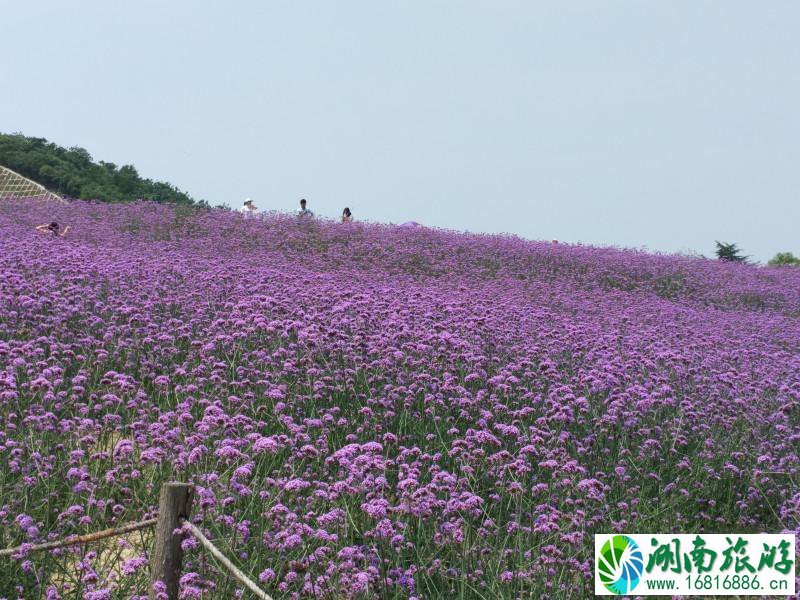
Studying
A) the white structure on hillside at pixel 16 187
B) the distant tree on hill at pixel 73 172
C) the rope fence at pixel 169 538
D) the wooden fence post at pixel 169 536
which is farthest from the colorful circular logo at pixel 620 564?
the distant tree on hill at pixel 73 172

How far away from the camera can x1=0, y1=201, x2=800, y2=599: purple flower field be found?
4.40 m

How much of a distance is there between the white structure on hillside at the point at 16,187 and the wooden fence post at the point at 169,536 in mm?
26762

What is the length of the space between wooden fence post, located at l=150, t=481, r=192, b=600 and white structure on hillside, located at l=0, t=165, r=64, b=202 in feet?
87.8

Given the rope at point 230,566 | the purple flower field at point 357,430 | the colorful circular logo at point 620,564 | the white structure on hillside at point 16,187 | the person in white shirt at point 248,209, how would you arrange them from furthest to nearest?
the white structure on hillside at point 16,187, the person in white shirt at point 248,209, the purple flower field at point 357,430, the colorful circular logo at point 620,564, the rope at point 230,566

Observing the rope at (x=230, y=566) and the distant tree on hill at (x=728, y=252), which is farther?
the distant tree on hill at (x=728, y=252)

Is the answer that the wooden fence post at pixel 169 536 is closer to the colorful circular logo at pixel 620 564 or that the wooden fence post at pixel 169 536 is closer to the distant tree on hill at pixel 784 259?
the colorful circular logo at pixel 620 564

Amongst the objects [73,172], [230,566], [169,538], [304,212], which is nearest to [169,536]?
[169,538]

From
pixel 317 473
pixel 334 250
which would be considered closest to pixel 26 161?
pixel 334 250

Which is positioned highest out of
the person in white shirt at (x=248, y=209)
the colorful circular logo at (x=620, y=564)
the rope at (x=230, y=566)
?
the person in white shirt at (x=248, y=209)

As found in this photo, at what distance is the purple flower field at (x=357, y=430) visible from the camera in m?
4.40

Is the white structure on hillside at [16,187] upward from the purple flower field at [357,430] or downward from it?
upward

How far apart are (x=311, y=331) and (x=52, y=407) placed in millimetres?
1996

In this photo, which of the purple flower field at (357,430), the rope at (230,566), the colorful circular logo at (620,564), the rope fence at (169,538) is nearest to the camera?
the rope at (230,566)

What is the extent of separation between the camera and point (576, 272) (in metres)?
19.6
